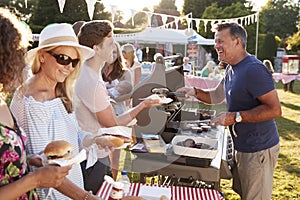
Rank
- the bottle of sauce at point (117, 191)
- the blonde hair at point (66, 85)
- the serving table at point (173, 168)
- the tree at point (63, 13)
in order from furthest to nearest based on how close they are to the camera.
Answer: the tree at point (63, 13), the serving table at point (173, 168), the blonde hair at point (66, 85), the bottle of sauce at point (117, 191)

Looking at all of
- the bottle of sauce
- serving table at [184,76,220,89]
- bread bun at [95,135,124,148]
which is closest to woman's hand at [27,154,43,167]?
the bottle of sauce

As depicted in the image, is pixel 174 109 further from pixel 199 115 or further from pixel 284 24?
pixel 284 24

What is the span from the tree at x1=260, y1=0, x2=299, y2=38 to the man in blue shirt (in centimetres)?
3643

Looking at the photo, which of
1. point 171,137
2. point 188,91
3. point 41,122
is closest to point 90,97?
point 41,122

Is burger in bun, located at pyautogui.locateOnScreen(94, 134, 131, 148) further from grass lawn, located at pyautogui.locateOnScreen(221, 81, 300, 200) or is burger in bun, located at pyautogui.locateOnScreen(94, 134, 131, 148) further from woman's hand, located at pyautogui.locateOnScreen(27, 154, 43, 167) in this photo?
grass lawn, located at pyautogui.locateOnScreen(221, 81, 300, 200)

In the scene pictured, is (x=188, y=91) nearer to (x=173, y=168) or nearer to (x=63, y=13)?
(x=173, y=168)

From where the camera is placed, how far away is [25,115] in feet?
5.00

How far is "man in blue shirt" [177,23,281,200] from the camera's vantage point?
91.0 inches

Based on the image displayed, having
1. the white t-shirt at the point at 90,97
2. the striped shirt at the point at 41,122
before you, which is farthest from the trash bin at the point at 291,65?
the striped shirt at the point at 41,122

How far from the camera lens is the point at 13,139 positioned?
121 cm

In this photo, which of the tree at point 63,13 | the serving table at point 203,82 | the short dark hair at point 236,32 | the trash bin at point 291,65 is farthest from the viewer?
the tree at point 63,13

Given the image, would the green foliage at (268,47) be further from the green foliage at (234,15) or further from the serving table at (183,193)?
the serving table at (183,193)

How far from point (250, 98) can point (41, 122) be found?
1.49 m

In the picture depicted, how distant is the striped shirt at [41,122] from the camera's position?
59.5 inches
